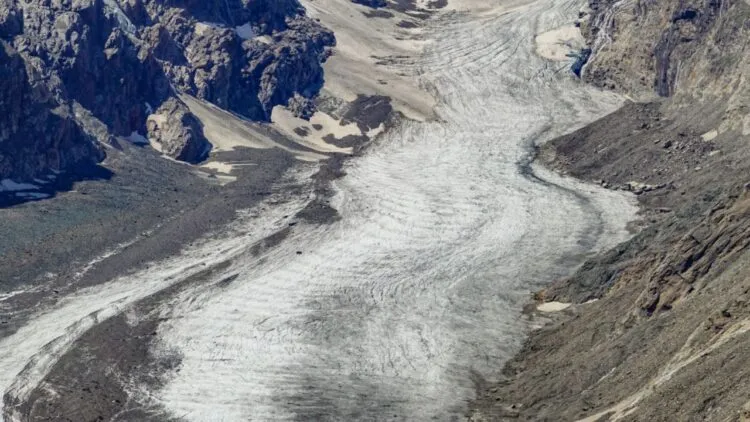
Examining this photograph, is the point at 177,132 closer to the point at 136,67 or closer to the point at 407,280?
the point at 136,67

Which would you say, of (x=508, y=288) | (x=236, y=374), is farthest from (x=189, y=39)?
(x=236, y=374)

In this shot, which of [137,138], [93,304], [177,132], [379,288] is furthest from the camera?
[137,138]

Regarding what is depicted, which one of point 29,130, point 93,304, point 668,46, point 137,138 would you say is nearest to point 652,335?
point 93,304

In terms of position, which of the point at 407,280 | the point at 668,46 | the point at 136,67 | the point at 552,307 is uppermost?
the point at 668,46

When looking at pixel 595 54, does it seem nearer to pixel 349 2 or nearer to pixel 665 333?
pixel 349 2

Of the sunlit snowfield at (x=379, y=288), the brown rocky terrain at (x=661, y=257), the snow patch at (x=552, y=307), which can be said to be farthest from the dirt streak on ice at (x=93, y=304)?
the brown rocky terrain at (x=661, y=257)

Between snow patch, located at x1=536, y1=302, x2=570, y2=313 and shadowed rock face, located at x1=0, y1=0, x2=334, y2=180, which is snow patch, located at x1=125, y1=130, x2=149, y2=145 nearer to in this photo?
shadowed rock face, located at x1=0, y1=0, x2=334, y2=180

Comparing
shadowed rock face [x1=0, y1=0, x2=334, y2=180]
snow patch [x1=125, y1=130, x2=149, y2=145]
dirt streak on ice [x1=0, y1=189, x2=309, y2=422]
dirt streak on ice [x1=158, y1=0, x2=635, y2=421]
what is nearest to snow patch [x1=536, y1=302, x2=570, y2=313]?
dirt streak on ice [x1=158, y1=0, x2=635, y2=421]

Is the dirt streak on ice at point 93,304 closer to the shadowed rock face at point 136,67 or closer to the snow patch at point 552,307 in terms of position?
the shadowed rock face at point 136,67
